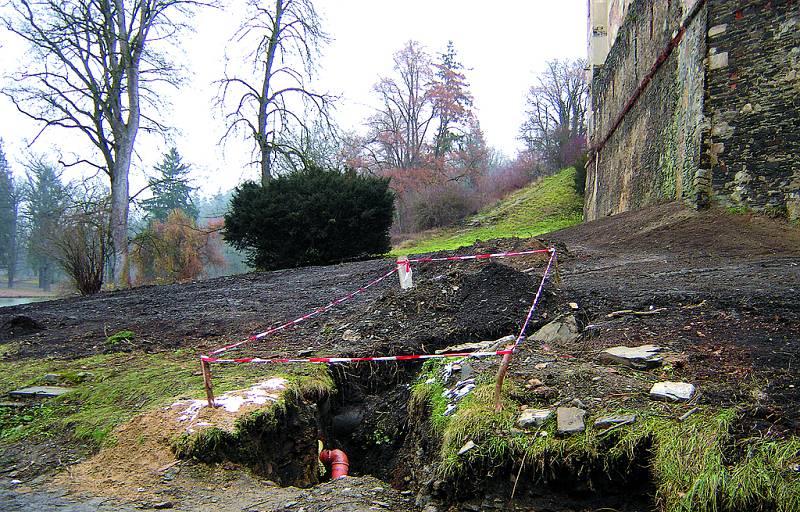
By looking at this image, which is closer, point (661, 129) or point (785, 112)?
point (785, 112)

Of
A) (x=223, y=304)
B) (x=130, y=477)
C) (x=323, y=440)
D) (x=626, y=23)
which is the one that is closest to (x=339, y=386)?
(x=323, y=440)

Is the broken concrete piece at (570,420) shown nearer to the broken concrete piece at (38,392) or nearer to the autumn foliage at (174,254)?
the broken concrete piece at (38,392)

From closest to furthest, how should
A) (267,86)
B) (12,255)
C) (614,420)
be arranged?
1. (614,420)
2. (267,86)
3. (12,255)

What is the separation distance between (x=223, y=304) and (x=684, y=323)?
6.94 metres

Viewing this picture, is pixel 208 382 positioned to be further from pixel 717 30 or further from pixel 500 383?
pixel 717 30

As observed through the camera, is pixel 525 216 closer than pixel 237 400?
No

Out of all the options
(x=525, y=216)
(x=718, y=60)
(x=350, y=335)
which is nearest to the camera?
(x=350, y=335)

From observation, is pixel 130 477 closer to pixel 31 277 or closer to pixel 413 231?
pixel 413 231

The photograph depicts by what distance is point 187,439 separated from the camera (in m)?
3.34

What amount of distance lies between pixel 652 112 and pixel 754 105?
14.2ft

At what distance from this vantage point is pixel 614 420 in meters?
2.87

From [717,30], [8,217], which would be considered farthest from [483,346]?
[8,217]

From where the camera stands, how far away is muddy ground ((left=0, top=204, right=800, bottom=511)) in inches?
114

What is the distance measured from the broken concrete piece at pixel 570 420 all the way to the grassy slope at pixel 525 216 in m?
19.1
